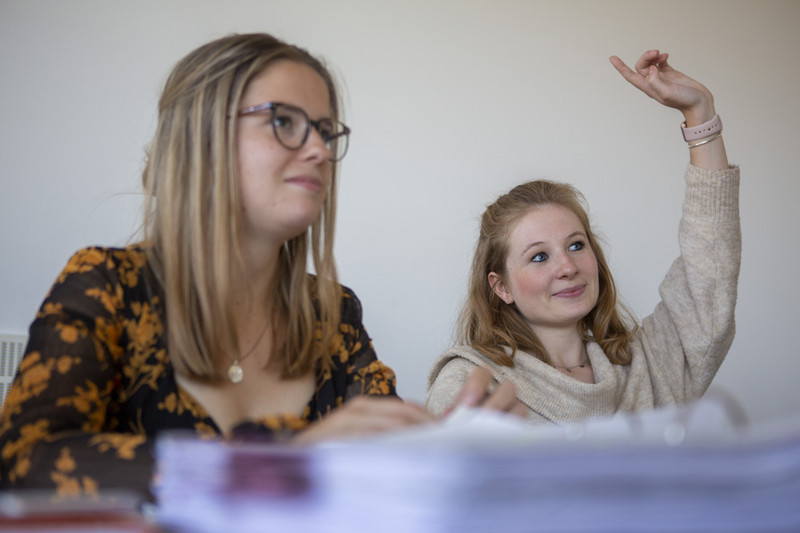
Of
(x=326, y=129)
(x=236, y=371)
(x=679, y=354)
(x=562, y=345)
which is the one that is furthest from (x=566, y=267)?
(x=236, y=371)

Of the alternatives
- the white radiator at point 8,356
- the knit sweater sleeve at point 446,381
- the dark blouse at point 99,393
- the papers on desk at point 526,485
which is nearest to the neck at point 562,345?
the knit sweater sleeve at point 446,381

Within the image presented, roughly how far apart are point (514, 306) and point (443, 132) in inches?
43.3

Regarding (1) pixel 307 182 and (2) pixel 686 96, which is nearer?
(1) pixel 307 182

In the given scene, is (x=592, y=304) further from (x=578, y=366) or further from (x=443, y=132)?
(x=443, y=132)

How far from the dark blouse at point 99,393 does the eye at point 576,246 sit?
3.04 feet

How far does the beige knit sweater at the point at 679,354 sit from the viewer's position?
167 centimetres

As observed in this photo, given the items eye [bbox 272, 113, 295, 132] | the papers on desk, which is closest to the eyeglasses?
eye [bbox 272, 113, 295, 132]

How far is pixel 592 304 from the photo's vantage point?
1801 millimetres

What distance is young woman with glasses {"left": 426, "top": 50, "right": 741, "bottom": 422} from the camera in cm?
168

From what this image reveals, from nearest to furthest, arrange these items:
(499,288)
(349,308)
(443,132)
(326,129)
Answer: (326,129), (349,308), (499,288), (443,132)

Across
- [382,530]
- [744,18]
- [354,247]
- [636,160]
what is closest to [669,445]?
[382,530]

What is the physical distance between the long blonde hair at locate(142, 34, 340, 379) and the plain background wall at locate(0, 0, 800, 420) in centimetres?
148

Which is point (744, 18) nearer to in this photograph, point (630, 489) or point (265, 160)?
point (265, 160)

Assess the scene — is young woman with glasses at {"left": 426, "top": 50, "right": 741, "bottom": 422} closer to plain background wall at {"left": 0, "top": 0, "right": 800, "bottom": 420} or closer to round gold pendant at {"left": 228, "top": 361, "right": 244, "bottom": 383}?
round gold pendant at {"left": 228, "top": 361, "right": 244, "bottom": 383}
